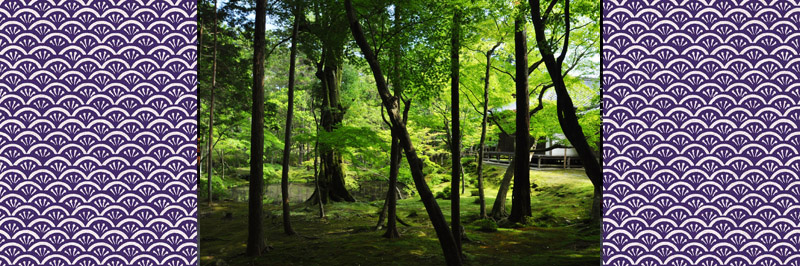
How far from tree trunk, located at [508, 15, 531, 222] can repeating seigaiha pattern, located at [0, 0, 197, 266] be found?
19.1ft

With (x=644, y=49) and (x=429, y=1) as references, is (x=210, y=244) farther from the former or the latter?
(x=644, y=49)

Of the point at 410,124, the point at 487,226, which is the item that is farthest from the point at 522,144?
the point at 410,124

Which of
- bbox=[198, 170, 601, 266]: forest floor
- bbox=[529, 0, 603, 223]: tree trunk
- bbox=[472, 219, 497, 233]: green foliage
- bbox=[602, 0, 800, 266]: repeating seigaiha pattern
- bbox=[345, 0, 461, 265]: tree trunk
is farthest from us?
bbox=[472, 219, 497, 233]: green foliage

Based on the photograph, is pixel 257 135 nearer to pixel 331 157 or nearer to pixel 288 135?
pixel 288 135

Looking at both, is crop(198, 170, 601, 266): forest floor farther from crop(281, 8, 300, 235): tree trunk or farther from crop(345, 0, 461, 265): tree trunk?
crop(345, 0, 461, 265): tree trunk

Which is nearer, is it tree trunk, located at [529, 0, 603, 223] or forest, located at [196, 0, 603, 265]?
tree trunk, located at [529, 0, 603, 223]

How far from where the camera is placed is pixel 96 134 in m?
2.31

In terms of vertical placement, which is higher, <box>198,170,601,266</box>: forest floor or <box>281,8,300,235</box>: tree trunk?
<box>281,8,300,235</box>: tree trunk

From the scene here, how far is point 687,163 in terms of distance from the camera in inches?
88.8

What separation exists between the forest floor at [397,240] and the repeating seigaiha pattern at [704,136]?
1.61 m

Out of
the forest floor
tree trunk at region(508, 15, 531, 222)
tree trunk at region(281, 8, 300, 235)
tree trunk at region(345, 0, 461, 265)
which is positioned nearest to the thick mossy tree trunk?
the forest floor

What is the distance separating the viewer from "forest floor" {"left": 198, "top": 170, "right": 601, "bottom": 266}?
14.7ft

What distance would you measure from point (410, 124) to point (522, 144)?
4.09 m

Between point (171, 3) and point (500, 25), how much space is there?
6033 millimetres
